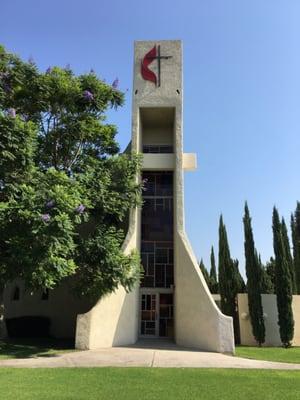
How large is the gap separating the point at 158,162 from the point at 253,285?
787 centimetres

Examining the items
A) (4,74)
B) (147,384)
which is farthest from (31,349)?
(4,74)

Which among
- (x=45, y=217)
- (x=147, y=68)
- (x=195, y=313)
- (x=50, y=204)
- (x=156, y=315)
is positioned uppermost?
Result: (x=147, y=68)

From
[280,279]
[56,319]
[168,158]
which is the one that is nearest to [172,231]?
[168,158]

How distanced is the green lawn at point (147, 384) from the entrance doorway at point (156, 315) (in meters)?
8.06

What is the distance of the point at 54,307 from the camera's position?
70.0 feet

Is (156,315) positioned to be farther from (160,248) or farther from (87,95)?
(87,95)

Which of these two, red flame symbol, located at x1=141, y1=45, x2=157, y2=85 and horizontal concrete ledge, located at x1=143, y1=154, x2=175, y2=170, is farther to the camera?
red flame symbol, located at x1=141, y1=45, x2=157, y2=85

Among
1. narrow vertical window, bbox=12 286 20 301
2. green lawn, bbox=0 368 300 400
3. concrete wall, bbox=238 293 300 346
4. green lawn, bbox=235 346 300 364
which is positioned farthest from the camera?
narrow vertical window, bbox=12 286 20 301

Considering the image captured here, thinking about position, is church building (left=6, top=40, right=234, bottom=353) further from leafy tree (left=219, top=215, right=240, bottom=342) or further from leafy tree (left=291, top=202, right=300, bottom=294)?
leafy tree (left=291, top=202, right=300, bottom=294)

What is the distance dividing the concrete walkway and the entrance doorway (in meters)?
3.45

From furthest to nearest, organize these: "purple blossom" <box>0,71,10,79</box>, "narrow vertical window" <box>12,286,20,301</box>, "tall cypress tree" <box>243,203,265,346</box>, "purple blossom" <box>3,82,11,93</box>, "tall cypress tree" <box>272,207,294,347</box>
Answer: "narrow vertical window" <box>12,286,20,301</box>
"tall cypress tree" <box>243,203,265,346</box>
"tall cypress tree" <box>272,207,294,347</box>
"purple blossom" <box>3,82,11,93</box>
"purple blossom" <box>0,71,10,79</box>

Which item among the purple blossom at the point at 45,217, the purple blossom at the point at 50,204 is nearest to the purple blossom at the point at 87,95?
the purple blossom at the point at 50,204

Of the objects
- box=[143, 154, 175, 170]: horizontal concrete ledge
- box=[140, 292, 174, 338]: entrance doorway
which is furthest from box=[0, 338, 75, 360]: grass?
box=[143, 154, 175, 170]: horizontal concrete ledge

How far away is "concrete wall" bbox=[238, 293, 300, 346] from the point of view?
20359 mm
